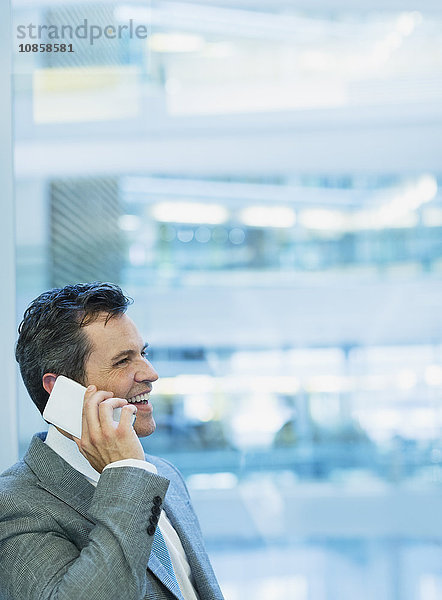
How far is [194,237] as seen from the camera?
3.21 m

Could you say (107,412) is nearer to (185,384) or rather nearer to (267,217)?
(185,384)

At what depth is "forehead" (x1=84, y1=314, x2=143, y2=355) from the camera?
1.39 metres

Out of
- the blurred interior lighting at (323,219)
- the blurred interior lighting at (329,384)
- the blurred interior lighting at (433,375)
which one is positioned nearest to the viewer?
the blurred interior lighting at (433,375)

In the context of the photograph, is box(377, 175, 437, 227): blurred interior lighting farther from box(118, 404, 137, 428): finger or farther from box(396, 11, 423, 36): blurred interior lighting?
box(118, 404, 137, 428): finger

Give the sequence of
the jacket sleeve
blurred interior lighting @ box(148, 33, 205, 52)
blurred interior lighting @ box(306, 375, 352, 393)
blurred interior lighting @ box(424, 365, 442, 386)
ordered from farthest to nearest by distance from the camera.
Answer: blurred interior lighting @ box(306, 375, 352, 393)
blurred interior lighting @ box(424, 365, 442, 386)
blurred interior lighting @ box(148, 33, 205, 52)
the jacket sleeve

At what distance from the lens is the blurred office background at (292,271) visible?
2.99 meters

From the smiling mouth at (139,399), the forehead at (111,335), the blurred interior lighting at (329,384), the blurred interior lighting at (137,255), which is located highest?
the blurred interior lighting at (137,255)

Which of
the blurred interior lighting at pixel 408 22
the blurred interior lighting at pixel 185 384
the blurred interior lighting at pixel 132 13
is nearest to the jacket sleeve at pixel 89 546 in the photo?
the blurred interior lighting at pixel 132 13

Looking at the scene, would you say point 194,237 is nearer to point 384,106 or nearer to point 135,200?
point 135,200

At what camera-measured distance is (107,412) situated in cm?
123

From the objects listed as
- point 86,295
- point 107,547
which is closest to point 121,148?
point 86,295

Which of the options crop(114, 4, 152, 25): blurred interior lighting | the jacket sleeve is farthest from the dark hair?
crop(114, 4, 152, 25): blurred interior lighting

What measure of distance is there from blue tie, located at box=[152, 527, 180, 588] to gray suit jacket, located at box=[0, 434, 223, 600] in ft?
0.08

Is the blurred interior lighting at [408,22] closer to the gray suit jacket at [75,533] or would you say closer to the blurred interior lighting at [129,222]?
the blurred interior lighting at [129,222]
